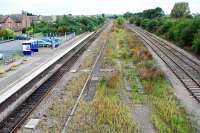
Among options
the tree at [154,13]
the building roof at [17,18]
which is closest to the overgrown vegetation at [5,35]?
the building roof at [17,18]

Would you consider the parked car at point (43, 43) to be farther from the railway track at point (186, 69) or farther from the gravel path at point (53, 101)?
the gravel path at point (53, 101)

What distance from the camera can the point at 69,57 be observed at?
3641cm

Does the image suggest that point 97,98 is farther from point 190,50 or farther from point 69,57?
point 190,50

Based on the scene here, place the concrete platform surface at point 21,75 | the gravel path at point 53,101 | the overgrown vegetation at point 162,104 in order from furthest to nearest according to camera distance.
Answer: the concrete platform surface at point 21,75, the gravel path at point 53,101, the overgrown vegetation at point 162,104

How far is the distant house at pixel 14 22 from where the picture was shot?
297 ft

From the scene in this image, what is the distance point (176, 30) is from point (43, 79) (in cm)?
3203

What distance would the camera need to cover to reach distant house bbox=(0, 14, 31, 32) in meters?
90.4

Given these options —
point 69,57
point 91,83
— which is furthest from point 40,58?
point 91,83

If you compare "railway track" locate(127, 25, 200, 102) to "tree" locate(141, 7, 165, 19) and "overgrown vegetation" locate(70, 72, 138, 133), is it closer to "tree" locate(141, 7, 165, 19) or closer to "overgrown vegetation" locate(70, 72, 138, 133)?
"overgrown vegetation" locate(70, 72, 138, 133)

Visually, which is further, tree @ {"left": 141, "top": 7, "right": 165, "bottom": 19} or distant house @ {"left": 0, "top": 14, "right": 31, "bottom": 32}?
tree @ {"left": 141, "top": 7, "right": 165, "bottom": 19}

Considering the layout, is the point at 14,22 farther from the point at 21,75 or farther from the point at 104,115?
the point at 104,115

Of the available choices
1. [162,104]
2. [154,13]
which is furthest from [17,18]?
[162,104]

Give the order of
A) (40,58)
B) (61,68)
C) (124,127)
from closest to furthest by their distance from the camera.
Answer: (124,127) < (61,68) < (40,58)

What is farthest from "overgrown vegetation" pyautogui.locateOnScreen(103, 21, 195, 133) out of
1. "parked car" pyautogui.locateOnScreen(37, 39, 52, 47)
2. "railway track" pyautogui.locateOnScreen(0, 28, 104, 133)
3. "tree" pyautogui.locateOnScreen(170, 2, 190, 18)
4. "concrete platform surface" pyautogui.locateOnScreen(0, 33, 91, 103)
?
"tree" pyautogui.locateOnScreen(170, 2, 190, 18)
